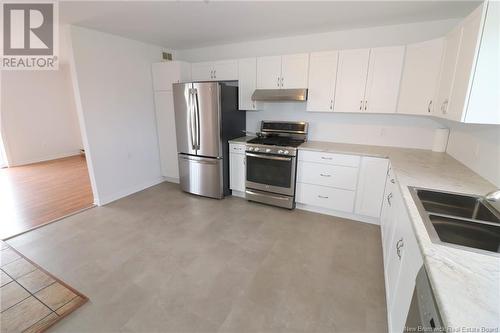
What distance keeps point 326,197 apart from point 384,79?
1665 millimetres

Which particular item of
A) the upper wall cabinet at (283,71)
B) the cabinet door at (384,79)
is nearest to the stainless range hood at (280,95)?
the upper wall cabinet at (283,71)

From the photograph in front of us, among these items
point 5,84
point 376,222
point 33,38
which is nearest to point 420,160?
point 376,222

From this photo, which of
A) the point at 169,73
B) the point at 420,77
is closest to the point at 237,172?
the point at 169,73

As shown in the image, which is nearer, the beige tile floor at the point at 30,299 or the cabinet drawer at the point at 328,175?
the beige tile floor at the point at 30,299

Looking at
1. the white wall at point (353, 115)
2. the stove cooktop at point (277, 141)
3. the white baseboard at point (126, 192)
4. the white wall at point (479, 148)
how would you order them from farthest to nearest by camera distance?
1. the white baseboard at point (126, 192)
2. the stove cooktop at point (277, 141)
3. the white wall at point (353, 115)
4. the white wall at point (479, 148)

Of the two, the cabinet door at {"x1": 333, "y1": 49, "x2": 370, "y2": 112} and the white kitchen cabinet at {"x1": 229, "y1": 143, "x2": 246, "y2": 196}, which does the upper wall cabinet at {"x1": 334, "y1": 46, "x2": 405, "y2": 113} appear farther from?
the white kitchen cabinet at {"x1": 229, "y1": 143, "x2": 246, "y2": 196}

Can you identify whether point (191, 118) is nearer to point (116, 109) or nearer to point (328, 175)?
point (116, 109)

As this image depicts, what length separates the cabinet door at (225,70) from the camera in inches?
147

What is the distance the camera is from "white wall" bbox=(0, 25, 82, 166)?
Answer: 212 inches

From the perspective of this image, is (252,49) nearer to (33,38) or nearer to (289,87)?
(289,87)

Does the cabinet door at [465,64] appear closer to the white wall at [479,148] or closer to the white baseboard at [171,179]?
the white wall at [479,148]

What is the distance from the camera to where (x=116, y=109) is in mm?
3730

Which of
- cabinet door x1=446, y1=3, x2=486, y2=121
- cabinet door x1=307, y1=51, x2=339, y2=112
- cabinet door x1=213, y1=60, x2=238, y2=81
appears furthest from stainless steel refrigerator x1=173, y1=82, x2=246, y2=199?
cabinet door x1=446, y1=3, x2=486, y2=121

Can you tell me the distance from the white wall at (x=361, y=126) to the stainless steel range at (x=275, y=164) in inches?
7.0
